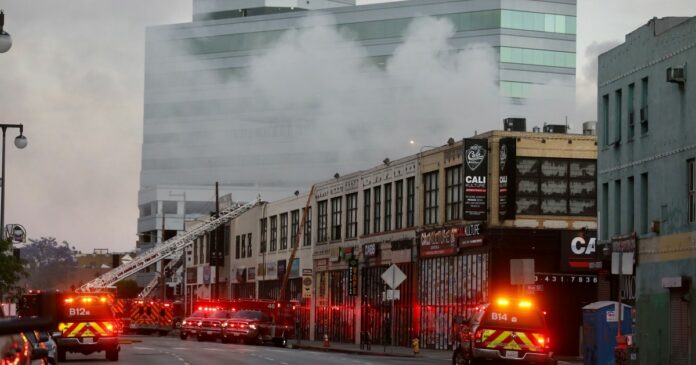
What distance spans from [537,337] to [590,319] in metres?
4.11

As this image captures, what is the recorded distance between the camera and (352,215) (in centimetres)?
8356

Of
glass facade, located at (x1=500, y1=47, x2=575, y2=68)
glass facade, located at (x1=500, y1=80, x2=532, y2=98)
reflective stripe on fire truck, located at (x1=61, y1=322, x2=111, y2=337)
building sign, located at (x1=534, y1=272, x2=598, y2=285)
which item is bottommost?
reflective stripe on fire truck, located at (x1=61, y1=322, x2=111, y2=337)

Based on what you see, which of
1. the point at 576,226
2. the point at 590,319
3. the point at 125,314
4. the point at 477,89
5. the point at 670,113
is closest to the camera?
the point at 590,319

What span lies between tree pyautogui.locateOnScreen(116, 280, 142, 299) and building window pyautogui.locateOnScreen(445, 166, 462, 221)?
79618 mm

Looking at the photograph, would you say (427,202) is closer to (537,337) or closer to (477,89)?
(537,337)

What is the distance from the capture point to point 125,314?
289 ft

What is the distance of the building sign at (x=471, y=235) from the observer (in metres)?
62.6

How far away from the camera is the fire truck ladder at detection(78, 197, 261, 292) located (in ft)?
341

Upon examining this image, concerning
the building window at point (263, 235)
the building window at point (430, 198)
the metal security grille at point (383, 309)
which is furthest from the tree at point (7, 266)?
the building window at point (263, 235)

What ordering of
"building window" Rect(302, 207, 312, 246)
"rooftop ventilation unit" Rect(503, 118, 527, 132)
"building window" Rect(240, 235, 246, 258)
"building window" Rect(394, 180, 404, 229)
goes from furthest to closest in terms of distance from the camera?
"building window" Rect(240, 235, 246, 258) → "building window" Rect(302, 207, 312, 246) → "building window" Rect(394, 180, 404, 229) → "rooftop ventilation unit" Rect(503, 118, 527, 132)

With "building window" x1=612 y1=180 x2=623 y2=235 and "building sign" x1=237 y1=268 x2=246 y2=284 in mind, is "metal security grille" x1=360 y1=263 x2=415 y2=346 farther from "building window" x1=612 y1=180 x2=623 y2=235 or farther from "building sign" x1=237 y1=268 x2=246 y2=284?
"building sign" x1=237 y1=268 x2=246 y2=284

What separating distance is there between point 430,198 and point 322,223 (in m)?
19.9

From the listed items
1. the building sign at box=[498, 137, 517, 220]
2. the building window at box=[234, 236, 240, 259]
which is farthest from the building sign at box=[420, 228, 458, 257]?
the building window at box=[234, 236, 240, 259]

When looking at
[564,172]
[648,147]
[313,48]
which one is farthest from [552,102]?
[648,147]
